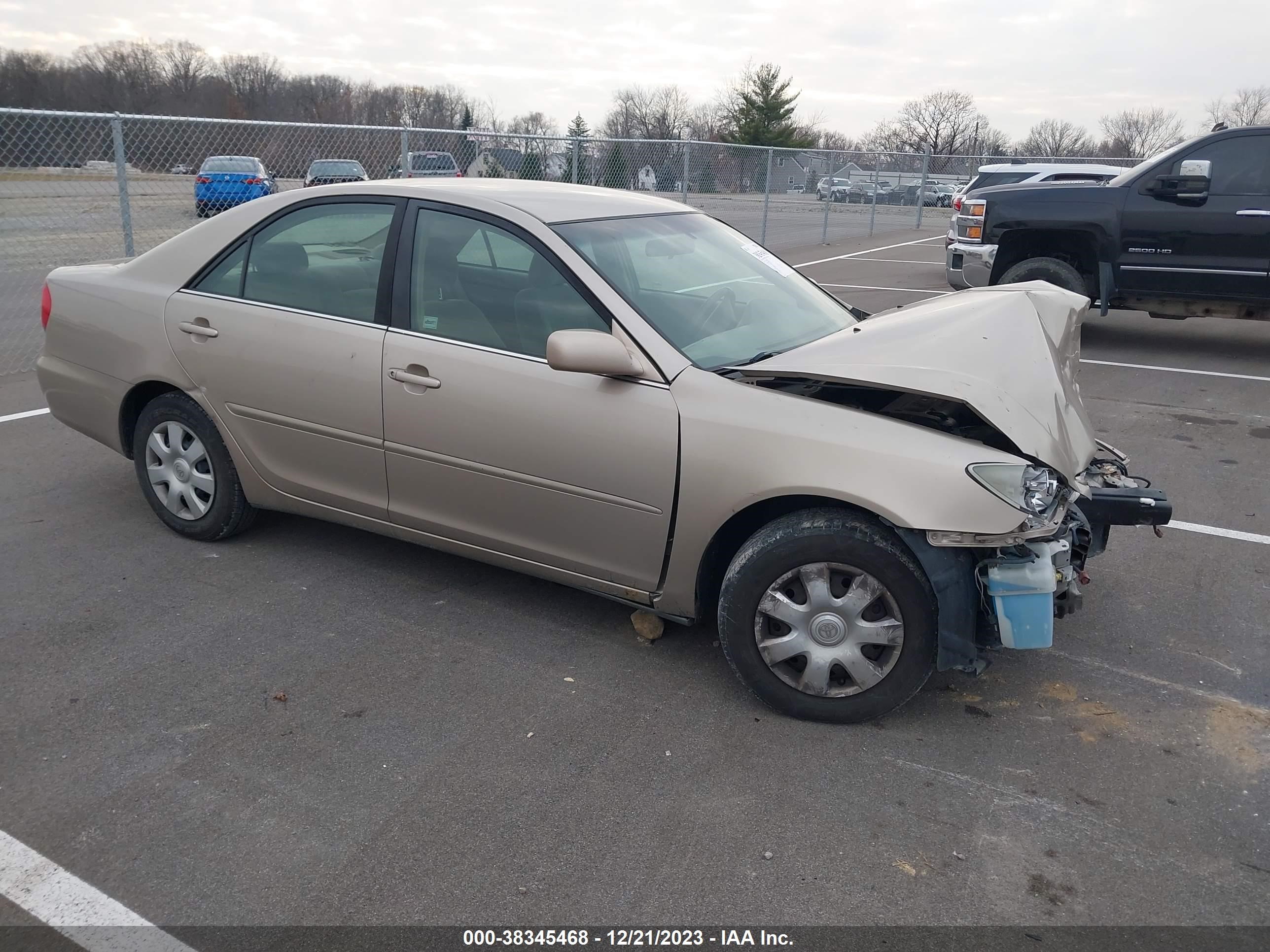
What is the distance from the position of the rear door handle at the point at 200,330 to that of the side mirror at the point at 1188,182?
321 inches

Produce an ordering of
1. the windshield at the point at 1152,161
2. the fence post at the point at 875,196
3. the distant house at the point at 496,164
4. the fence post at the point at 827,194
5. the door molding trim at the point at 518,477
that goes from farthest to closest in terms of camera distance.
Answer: the fence post at the point at 875,196 → the fence post at the point at 827,194 → the distant house at the point at 496,164 → the windshield at the point at 1152,161 → the door molding trim at the point at 518,477

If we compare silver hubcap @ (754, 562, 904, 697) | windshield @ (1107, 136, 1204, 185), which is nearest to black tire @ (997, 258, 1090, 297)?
windshield @ (1107, 136, 1204, 185)

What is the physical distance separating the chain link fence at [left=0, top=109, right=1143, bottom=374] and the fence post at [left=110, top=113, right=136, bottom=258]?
0.4 inches

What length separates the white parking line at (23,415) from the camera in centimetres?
657

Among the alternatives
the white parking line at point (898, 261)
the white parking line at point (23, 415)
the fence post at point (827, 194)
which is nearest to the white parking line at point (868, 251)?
the white parking line at point (898, 261)

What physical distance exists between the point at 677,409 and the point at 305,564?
2069 mm

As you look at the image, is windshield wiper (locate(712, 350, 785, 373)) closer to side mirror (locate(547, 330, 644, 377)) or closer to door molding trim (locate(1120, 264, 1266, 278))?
side mirror (locate(547, 330, 644, 377))

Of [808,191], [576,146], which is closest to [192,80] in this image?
[808,191]

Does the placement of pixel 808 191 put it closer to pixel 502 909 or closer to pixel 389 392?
pixel 389 392

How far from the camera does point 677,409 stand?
3393mm

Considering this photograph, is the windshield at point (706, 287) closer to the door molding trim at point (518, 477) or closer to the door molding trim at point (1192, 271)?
the door molding trim at point (518, 477)

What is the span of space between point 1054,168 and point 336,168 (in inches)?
437

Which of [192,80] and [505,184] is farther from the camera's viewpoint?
[192,80]

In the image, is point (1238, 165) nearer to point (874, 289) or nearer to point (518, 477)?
point (874, 289)
